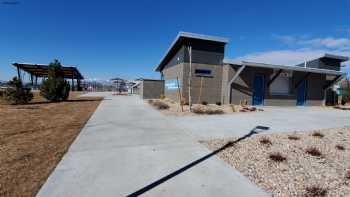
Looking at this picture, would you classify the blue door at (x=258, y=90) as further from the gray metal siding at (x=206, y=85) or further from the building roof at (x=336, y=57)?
the building roof at (x=336, y=57)

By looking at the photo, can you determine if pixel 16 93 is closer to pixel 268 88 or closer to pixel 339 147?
pixel 339 147

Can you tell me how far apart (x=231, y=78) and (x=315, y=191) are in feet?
36.3

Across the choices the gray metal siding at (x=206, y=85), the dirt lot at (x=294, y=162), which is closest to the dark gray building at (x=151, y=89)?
the gray metal siding at (x=206, y=85)

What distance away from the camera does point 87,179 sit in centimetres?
290

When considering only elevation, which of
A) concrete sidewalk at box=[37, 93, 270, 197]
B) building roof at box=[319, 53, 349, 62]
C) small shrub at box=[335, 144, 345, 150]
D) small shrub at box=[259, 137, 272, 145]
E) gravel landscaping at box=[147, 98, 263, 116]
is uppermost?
building roof at box=[319, 53, 349, 62]

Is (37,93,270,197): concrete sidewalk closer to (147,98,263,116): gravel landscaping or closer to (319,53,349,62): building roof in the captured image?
(147,98,263,116): gravel landscaping

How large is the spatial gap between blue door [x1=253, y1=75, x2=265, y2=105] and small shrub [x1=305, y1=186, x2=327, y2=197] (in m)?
11.9

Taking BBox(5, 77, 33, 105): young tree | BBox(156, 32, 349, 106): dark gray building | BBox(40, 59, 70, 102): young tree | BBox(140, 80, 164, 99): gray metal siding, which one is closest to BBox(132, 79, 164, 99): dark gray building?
BBox(140, 80, 164, 99): gray metal siding

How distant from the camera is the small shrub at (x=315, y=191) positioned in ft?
8.64

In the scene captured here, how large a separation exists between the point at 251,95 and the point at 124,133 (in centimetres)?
1097

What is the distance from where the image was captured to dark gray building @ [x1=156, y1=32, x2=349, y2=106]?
13.3m

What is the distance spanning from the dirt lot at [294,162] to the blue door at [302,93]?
10.6 metres

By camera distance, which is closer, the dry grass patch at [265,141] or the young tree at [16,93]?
the dry grass patch at [265,141]

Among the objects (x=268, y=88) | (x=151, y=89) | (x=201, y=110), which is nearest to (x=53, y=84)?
(x=151, y=89)
